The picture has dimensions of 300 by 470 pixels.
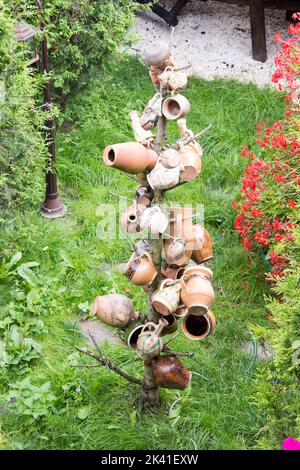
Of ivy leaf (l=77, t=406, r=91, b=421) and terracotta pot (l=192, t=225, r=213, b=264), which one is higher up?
terracotta pot (l=192, t=225, r=213, b=264)

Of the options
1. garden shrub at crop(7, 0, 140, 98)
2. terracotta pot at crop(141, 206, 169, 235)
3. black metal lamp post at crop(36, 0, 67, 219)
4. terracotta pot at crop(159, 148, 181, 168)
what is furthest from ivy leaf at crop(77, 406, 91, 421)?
garden shrub at crop(7, 0, 140, 98)

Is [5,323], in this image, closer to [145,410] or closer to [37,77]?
[145,410]

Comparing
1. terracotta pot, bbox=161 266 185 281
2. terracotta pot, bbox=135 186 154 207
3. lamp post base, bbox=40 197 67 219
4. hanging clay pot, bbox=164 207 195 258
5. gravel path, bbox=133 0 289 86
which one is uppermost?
terracotta pot, bbox=135 186 154 207

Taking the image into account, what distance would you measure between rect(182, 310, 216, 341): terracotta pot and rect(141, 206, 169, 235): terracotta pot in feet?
1.56

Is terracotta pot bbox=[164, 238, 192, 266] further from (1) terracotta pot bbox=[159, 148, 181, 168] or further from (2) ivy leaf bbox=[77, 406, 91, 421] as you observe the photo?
(2) ivy leaf bbox=[77, 406, 91, 421]

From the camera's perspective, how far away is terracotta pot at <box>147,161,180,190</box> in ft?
10.2

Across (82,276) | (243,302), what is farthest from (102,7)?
(243,302)

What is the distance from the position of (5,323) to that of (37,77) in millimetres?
1828

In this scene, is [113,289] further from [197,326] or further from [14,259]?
[14,259]

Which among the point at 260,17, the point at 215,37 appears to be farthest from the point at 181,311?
the point at 215,37

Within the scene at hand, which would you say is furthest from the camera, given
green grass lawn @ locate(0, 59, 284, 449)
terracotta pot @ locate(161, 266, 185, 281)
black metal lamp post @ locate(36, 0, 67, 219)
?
black metal lamp post @ locate(36, 0, 67, 219)

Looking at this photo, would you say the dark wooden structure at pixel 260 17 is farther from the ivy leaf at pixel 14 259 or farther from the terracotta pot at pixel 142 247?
the terracotta pot at pixel 142 247

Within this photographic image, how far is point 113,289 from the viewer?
384cm

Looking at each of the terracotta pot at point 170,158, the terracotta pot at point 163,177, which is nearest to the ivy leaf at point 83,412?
the terracotta pot at point 163,177
